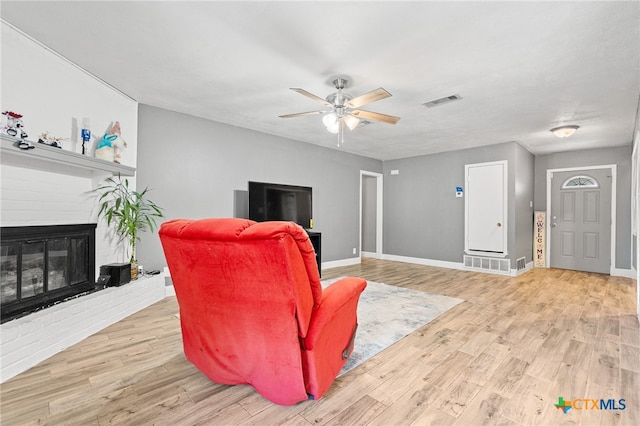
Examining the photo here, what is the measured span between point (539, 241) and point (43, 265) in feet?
26.3

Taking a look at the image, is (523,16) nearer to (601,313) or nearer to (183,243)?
(183,243)

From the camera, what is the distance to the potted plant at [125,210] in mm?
3184

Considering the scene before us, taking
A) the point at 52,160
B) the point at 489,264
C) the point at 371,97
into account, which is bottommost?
the point at 489,264

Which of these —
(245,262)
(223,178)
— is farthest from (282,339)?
(223,178)

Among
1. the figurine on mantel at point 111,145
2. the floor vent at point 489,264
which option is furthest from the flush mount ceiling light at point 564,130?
the figurine on mantel at point 111,145

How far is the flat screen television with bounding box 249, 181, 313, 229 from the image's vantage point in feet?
15.3

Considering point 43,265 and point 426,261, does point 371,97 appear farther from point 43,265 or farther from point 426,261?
point 426,261

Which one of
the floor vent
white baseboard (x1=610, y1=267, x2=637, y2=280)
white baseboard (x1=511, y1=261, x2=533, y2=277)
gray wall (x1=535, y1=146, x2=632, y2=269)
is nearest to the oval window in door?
gray wall (x1=535, y1=146, x2=632, y2=269)

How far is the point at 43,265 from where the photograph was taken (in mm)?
2488

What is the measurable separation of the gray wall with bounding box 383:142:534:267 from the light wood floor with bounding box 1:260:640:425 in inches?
113

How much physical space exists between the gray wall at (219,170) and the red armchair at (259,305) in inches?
94.3

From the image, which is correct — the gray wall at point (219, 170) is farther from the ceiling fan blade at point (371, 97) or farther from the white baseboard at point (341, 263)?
the ceiling fan blade at point (371, 97)

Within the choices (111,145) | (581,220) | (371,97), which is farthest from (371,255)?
(111,145)

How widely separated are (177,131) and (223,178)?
2.89 feet
